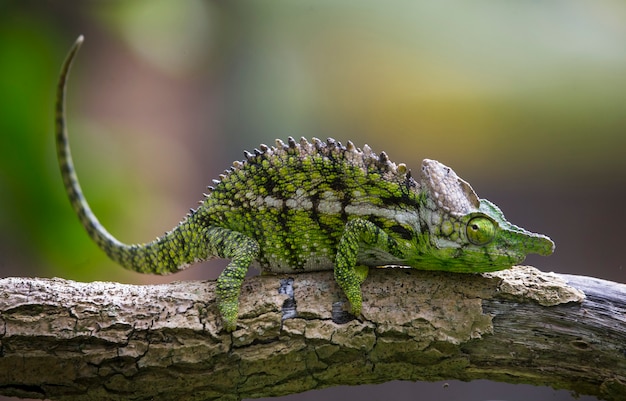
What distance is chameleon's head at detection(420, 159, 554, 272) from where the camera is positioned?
1936 millimetres

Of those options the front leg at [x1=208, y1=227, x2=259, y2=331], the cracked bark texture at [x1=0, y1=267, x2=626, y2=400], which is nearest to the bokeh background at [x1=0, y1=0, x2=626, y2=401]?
the cracked bark texture at [x1=0, y1=267, x2=626, y2=400]

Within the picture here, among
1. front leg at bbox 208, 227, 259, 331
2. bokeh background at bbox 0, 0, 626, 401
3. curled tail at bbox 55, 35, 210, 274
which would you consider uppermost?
bokeh background at bbox 0, 0, 626, 401

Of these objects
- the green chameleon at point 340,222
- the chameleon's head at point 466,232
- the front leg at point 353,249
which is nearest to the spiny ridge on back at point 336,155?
the green chameleon at point 340,222

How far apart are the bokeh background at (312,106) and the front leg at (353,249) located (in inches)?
55.4

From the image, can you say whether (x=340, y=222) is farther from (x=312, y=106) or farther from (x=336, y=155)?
(x=312, y=106)

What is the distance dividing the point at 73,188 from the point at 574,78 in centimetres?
279

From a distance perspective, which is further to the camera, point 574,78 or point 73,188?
point 574,78

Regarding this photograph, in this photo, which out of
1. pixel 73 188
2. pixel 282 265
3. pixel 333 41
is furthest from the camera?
pixel 333 41

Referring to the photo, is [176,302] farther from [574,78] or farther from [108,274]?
[574,78]

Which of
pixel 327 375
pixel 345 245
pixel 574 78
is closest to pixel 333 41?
pixel 574 78

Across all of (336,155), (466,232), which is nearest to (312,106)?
(336,155)

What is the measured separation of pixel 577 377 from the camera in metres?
1.96

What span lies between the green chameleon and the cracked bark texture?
0.35 feet

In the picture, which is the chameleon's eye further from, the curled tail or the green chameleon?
the curled tail
